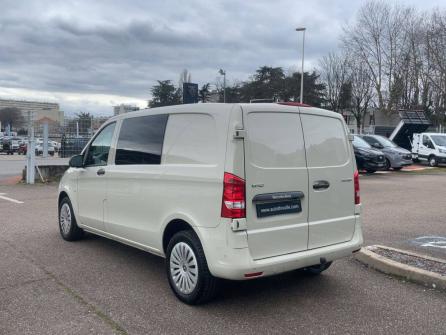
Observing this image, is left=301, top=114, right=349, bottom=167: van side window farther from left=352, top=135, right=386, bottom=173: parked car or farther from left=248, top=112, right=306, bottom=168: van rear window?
left=352, top=135, right=386, bottom=173: parked car

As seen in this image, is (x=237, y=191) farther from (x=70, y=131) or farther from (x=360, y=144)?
(x=360, y=144)

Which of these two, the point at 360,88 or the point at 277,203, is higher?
the point at 360,88

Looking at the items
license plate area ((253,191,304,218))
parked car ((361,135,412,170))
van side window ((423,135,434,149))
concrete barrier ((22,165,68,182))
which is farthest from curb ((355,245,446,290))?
van side window ((423,135,434,149))

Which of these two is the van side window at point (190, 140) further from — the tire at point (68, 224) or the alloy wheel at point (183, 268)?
the tire at point (68, 224)

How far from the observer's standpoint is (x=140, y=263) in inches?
230

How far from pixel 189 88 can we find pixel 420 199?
8.17 meters

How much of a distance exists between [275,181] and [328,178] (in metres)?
0.74

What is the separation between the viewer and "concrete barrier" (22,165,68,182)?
49.5 feet

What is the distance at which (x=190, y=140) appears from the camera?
4539 mm

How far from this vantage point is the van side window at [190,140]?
14.1ft

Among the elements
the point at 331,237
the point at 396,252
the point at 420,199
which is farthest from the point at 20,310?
the point at 420,199

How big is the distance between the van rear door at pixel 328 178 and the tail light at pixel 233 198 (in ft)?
2.76

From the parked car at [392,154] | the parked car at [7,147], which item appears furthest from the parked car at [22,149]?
the parked car at [392,154]

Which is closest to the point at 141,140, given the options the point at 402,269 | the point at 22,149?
the point at 402,269
